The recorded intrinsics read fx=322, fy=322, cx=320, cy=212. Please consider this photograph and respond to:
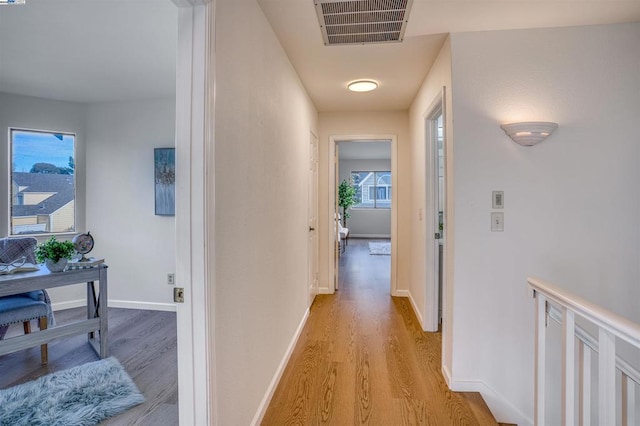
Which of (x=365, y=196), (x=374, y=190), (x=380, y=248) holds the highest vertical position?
(x=374, y=190)

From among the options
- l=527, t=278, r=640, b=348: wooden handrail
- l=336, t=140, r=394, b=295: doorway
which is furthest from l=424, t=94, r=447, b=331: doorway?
l=336, t=140, r=394, b=295: doorway

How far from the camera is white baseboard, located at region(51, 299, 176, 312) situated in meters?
3.64

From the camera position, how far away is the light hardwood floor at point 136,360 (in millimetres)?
1949

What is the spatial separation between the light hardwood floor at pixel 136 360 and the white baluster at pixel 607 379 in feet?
6.55

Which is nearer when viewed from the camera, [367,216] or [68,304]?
[68,304]

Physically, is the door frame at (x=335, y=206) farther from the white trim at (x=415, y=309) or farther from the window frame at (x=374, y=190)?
the window frame at (x=374, y=190)

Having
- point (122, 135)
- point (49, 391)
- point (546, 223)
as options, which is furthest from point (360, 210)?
point (49, 391)

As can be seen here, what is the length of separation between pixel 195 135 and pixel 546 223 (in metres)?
2.18

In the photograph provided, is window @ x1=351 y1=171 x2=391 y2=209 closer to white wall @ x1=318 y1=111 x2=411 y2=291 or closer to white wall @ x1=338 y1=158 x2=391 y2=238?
white wall @ x1=338 y1=158 x2=391 y2=238

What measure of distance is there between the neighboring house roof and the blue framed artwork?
1.04 metres

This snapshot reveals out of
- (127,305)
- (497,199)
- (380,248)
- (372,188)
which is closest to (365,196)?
(372,188)

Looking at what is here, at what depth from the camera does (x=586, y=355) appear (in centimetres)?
120

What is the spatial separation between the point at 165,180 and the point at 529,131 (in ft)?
11.3

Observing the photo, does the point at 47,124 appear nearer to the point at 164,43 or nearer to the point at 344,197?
the point at 164,43
